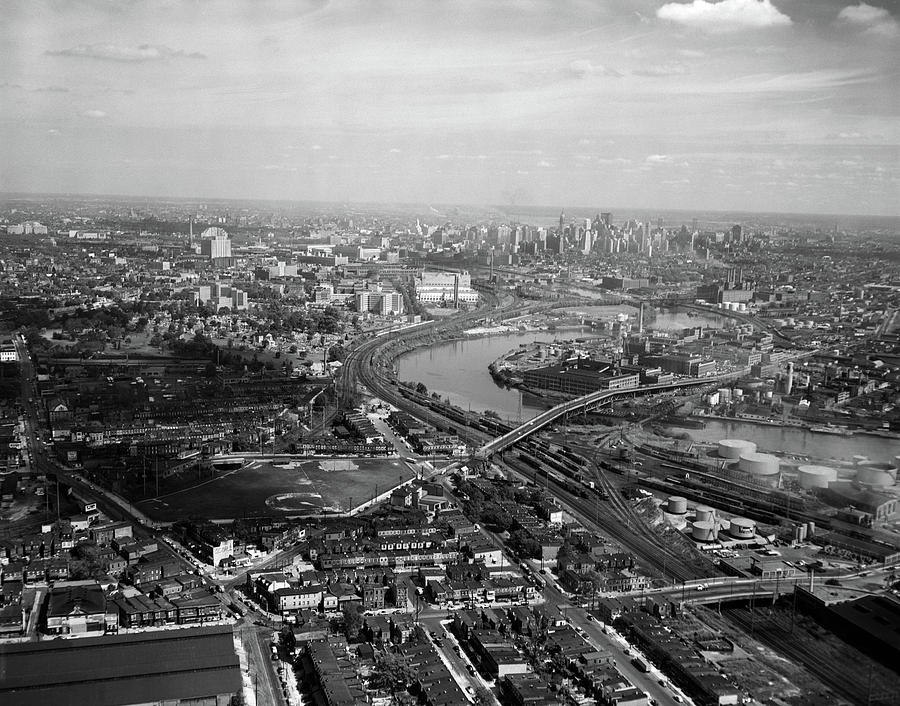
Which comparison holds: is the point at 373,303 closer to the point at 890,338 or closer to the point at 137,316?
the point at 137,316

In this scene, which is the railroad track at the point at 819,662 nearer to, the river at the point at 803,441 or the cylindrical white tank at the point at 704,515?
the cylindrical white tank at the point at 704,515

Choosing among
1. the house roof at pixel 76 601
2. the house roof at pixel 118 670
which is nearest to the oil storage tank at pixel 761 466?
the house roof at pixel 118 670

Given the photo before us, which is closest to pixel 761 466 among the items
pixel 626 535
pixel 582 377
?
pixel 626 535

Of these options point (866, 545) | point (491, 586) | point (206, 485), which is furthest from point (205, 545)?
point (866, 545)

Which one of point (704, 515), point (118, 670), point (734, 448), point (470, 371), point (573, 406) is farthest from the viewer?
point (470, 371)

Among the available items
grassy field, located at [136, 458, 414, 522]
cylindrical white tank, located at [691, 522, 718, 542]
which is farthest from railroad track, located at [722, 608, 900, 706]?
grassy field, located at [136, 458, 414, 522]

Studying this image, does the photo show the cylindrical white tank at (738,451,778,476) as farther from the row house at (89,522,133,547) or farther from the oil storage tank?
the row house at (89,522,133,547)

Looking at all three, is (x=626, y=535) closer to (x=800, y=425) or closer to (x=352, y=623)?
(x=352, y=623)
